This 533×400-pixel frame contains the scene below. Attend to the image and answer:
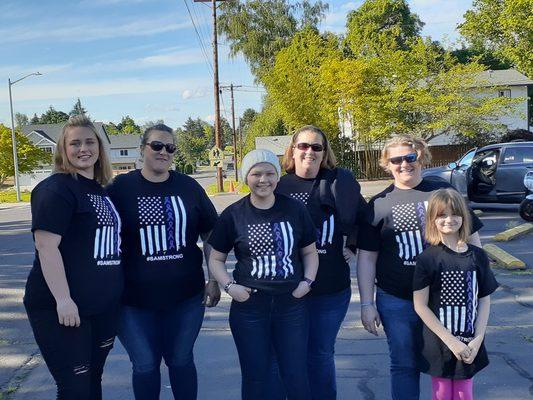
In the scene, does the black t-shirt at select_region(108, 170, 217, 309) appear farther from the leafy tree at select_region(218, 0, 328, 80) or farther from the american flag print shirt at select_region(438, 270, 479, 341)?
the leafy tree at select_region(218, 0, 328, 80)

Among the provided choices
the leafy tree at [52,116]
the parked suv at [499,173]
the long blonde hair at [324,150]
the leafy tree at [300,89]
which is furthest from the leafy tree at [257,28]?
the leafy tree at [52,116]

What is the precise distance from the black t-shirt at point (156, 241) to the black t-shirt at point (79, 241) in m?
0.16

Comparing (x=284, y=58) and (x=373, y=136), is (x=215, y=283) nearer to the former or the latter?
(x=373, y=136)

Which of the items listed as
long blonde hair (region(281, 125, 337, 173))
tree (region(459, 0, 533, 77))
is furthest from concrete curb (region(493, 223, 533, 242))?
tree (region(459, 0, 533, 77))

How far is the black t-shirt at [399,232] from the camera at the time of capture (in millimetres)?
3002

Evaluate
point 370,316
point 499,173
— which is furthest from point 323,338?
point 499,173

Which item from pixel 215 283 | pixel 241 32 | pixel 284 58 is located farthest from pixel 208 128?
pixel 215 283

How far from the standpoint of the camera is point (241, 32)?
39.0 meters

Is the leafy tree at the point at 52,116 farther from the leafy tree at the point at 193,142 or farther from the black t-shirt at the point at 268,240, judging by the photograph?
the black t-shirt at the point at 268,240

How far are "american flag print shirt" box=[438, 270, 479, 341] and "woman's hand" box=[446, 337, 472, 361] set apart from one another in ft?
0.18

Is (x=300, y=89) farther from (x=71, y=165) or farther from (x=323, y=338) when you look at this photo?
(x=71, y=165)

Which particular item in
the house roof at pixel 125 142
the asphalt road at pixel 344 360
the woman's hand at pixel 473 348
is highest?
the house roof at pixel 125 142

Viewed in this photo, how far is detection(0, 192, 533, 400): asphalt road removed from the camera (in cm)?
383

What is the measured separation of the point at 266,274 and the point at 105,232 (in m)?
0.90
